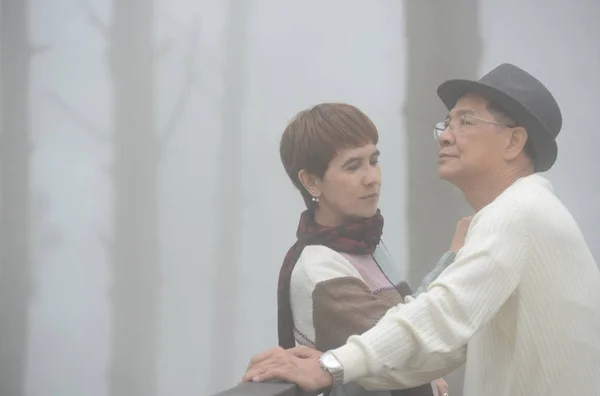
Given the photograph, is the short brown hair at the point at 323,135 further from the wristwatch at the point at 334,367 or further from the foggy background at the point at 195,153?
the foggy background at the point at 195,153

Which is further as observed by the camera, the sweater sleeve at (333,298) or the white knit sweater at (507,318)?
the sweater sleeve at (333,298)

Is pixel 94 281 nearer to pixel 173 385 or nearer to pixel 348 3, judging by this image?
pixel 173 385

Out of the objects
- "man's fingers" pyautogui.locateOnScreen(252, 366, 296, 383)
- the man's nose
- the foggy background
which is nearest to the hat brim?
the man's nose

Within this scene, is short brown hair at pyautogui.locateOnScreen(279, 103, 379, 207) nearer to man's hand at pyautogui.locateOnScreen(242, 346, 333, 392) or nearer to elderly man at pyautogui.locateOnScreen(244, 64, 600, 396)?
elderly man at pyautogui.locateOnScreen(244, 64, 600, 396)

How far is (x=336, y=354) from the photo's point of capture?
1260mm

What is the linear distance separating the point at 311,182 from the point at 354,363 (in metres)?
0.59

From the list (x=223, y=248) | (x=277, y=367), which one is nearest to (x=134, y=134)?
(x=223, y=248)

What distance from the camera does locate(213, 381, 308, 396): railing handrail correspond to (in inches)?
47.0

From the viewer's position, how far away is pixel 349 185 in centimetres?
169

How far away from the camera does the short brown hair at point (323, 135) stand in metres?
1.67

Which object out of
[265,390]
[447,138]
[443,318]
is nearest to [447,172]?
[447,138]

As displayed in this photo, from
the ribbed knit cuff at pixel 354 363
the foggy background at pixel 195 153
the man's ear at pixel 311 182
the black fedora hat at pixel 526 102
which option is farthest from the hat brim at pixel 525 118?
the foggy background at pixel 195 153

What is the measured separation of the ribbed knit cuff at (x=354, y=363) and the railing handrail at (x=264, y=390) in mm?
92

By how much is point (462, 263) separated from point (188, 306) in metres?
2.03
